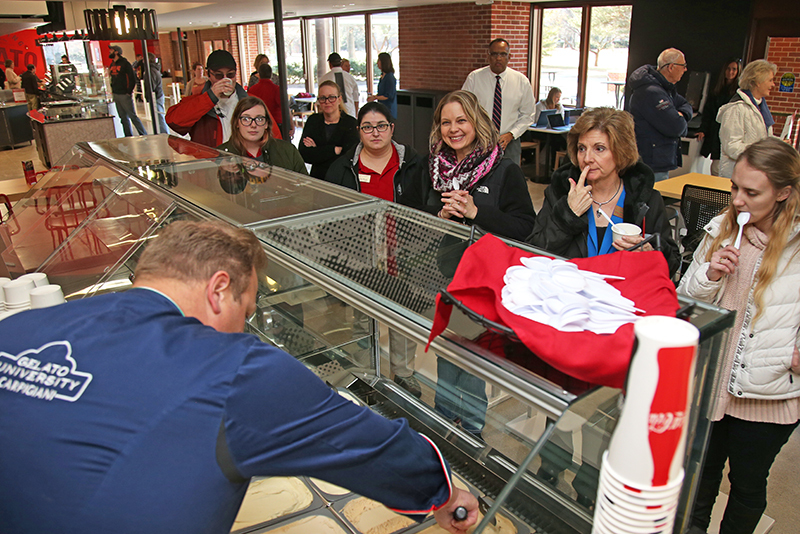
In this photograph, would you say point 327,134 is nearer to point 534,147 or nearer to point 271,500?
point 271,500

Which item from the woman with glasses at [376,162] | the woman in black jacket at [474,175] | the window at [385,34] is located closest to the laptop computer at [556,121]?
the woman with glasses at [376,162]

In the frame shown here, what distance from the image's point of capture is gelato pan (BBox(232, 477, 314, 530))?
135cm

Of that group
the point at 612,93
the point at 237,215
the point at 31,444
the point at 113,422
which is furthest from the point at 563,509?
the point at 612,93

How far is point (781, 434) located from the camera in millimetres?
1725

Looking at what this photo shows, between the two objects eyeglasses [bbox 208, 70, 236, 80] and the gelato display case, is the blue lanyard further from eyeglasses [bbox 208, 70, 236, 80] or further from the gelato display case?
eyeglasses [bbox 208, 70, 236, 80]

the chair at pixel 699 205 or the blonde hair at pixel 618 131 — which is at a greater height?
the blonde hair at pixel 618 131

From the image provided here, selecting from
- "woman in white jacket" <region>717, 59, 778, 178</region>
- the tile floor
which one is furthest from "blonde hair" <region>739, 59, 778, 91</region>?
the tile floor

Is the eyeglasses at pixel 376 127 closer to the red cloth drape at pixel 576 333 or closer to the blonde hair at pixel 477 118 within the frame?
the blonde hair at pixel 477 118

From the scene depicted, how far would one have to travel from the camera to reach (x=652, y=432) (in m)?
0.70

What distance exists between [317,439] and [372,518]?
492 mm

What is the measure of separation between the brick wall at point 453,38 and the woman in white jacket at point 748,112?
5.21 metres

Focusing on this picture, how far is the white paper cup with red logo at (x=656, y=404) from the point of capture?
26.9 inches

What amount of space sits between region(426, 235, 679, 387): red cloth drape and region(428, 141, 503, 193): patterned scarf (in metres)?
1.09

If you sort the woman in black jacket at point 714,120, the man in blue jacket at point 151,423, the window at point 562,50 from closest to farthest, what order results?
the man in blue jacket at point 151,423, the woman in black jacket at point 714,120, the window at point 562,50
